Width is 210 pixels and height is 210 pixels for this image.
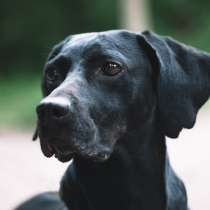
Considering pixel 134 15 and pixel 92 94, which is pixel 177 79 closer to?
pixel 92 94

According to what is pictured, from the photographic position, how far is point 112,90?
13.7ft

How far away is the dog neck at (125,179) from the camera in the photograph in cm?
438

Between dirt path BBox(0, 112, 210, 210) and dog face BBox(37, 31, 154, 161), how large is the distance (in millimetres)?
3586

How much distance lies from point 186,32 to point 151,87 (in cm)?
1808

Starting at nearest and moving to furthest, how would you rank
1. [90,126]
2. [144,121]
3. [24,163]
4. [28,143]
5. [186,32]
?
1. [90,126]
2. [144,121]
3. [24,163]
4. [28,143]
5. [186,32]

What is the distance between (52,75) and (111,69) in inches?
14.3

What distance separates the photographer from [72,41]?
176 inches

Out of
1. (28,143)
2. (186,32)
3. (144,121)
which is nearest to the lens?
(144,121)

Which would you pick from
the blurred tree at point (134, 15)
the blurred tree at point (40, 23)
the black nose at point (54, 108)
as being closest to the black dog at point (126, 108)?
the black nose at point (54, 108)

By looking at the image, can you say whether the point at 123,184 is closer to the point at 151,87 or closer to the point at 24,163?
the point at 151,87

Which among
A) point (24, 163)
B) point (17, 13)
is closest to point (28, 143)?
point (24, 163)

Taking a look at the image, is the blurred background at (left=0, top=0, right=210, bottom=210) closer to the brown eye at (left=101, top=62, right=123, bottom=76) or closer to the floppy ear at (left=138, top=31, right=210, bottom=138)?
the floppy ear at (left=138, top=31, right=210, bottom=138)

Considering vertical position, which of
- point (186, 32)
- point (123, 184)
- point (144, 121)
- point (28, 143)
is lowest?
point (186, 32)

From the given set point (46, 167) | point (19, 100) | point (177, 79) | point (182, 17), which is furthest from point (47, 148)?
point (182, 17)
